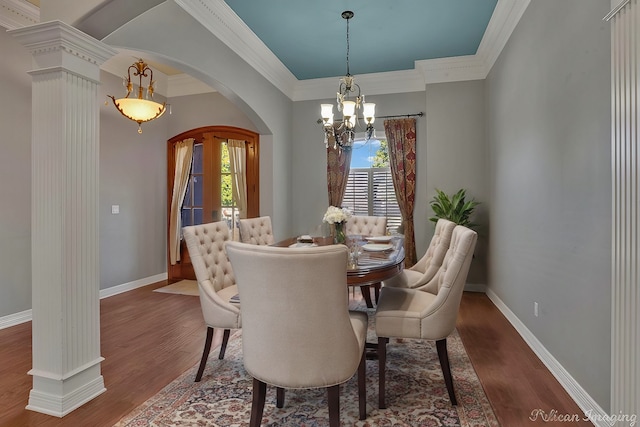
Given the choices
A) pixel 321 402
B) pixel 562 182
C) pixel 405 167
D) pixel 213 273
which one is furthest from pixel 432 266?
pixel 405 167

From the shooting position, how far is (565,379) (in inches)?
87.5

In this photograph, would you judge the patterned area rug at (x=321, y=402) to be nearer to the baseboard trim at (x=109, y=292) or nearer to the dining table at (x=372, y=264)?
the dining table at (x=372, y=264)

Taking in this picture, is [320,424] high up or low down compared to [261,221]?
down

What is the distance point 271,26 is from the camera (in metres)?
3.70

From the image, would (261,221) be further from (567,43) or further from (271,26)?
(567,43)

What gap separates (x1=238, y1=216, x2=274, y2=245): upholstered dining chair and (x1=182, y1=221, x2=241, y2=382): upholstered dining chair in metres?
0.61

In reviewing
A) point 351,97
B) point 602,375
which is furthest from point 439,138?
→ point 602,375

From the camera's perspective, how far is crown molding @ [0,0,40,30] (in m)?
3.23

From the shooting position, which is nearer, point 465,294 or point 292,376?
point 292,376

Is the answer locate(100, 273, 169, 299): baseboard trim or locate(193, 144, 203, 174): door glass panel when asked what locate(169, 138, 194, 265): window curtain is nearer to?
locate(193, 144, 203, 174): door glass panel

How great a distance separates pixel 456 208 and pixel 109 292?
470cm

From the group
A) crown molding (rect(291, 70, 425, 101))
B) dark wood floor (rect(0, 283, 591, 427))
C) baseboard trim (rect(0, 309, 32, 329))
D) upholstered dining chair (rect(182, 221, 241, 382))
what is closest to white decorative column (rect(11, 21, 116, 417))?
dark wood floor (rect(0, 283, 591, 427))

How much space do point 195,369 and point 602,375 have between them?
8.34 feet

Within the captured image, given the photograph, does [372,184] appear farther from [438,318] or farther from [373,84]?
[438,318]
